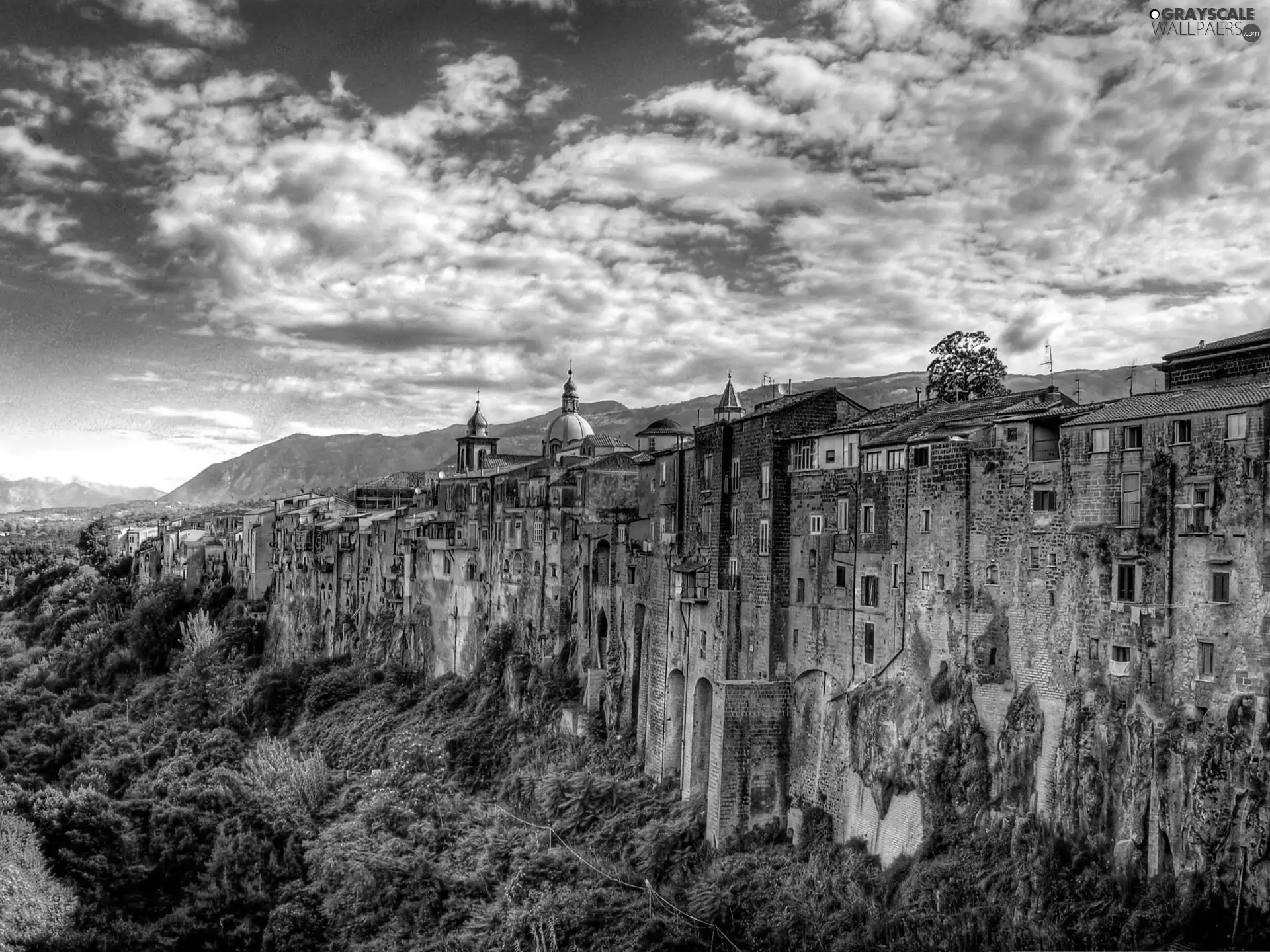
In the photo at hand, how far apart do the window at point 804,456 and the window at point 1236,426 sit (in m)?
14.7

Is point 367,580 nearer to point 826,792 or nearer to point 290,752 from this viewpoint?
point 290,752

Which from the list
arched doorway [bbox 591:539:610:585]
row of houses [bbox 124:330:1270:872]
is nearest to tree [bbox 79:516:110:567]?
row of houses [bbox 124:330:1270:872]

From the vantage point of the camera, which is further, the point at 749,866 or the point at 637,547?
the point at 637,547

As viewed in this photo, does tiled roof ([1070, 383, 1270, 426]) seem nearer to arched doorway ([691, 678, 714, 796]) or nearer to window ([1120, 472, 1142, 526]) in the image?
window ([1120, 472, 1142, 526])

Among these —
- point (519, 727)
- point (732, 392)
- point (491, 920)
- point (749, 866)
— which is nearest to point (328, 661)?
point (519, 727)

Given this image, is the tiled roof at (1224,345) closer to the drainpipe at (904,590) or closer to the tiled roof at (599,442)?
the drainpipe at (904,590)

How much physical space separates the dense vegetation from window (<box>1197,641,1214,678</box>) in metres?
4.68

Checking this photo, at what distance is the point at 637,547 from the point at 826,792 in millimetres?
15545

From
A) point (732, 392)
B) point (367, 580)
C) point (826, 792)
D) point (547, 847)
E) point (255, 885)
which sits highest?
point (732, 392)

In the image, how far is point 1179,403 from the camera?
2689 cm

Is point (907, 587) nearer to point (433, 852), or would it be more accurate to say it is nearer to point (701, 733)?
point (701, 733)

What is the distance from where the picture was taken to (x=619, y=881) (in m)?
37.4

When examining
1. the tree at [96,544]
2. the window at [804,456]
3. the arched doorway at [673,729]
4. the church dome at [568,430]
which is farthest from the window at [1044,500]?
the tree at [96,544]

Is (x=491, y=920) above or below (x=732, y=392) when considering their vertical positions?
below
